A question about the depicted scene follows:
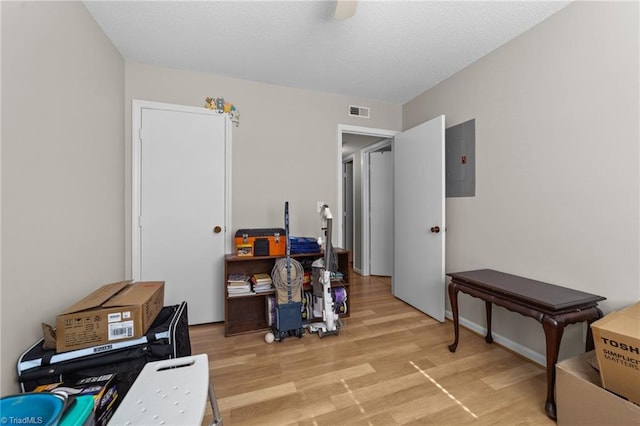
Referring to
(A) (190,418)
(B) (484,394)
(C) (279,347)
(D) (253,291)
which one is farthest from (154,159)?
(B) (484,394)

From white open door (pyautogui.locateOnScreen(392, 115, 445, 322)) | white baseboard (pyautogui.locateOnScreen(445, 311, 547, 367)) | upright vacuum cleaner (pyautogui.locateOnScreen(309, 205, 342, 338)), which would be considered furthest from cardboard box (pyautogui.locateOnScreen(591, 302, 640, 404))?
upright vacuum cleaner (pyautogui.locateOnScreen(309, 205, 342, 338))

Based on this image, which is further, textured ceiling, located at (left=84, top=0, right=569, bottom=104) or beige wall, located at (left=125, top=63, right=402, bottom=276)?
beige wall, located at (left=125, top=63, right=402, bottom=276)

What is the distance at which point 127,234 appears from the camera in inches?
95.8

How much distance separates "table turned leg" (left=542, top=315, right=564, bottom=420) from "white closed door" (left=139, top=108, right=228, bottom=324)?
2.58m

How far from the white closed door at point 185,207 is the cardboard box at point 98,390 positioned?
1.36 m

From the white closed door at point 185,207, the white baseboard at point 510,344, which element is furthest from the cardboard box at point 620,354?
the white closed door at point 185,207

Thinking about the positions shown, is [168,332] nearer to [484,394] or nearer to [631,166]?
[484,394]

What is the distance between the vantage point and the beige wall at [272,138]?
2.58 metres

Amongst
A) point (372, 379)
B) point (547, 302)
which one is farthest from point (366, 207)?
point (547, 302)

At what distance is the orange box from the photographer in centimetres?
251

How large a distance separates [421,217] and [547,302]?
1481mm

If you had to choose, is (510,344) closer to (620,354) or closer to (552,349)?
(552,349)

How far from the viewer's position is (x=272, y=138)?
2885 millimetres

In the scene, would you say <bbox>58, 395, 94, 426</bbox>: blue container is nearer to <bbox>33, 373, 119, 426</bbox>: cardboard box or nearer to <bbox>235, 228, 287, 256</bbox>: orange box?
<bbox>33, 373, 119, 426</bbox>: cardboard box
